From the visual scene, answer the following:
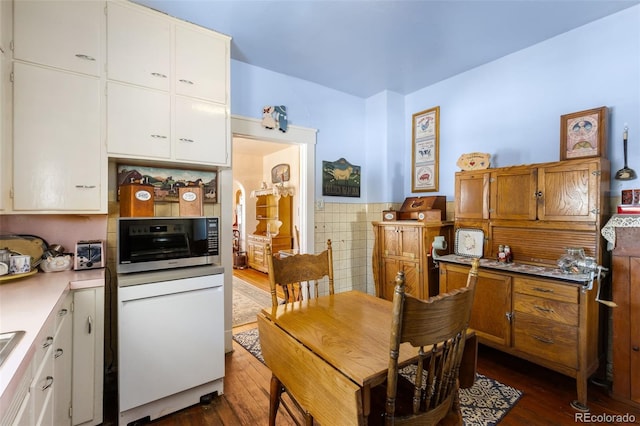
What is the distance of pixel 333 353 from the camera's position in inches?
42.7

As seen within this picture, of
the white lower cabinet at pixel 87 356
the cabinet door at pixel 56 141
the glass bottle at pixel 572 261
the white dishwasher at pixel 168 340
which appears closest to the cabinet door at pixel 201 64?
the cabinet door at pixel 56 141

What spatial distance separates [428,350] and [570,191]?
1.85 meters

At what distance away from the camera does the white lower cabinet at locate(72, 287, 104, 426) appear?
5.41ft

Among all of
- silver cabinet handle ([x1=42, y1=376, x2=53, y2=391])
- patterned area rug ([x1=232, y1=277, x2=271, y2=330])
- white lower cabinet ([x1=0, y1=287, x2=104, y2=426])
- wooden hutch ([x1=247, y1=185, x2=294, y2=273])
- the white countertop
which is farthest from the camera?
wooden hutch ([x1=247, y1=185, x2=294, y2=273])

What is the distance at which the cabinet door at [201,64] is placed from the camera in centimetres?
216

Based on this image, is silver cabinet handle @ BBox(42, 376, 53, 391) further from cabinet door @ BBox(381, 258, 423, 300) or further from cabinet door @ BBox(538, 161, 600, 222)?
cabinet door @ BBox(538, 161, 600, 222)

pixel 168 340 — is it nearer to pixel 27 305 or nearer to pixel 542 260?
pixel 27 305

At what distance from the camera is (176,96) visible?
214 centimetres

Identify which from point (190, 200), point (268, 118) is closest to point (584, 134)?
point (268, 118)

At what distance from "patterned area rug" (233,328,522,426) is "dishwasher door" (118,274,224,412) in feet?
4.96

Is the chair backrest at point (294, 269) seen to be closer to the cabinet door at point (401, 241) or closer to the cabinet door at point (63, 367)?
the cabinet door at point (63, 367)

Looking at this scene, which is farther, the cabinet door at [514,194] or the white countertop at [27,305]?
the cabinet door at [514,194]

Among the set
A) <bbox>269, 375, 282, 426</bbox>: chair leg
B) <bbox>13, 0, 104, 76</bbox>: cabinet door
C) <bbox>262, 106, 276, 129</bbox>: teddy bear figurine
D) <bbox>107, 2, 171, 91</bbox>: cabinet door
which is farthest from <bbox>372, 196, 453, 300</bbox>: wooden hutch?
<bbox>13, 0, 104, 76</bbox>: cabinet door

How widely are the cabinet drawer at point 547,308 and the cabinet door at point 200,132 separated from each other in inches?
97.8
